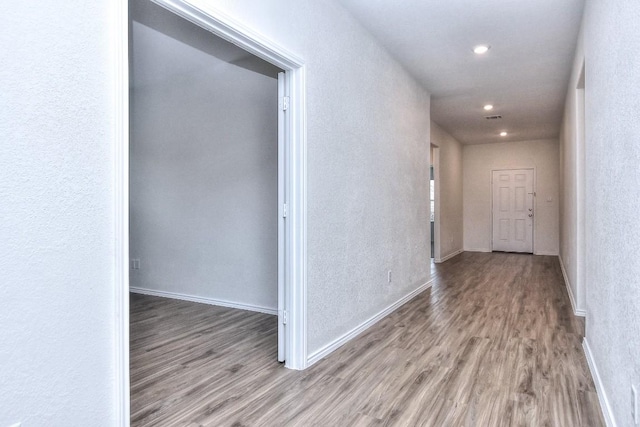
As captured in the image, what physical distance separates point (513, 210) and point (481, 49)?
6.00m

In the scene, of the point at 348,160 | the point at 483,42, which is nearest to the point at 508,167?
the point at 483,42

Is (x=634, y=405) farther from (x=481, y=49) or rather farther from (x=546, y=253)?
(x=546, y=253)

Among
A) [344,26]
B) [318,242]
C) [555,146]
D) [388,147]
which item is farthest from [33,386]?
[555,146]

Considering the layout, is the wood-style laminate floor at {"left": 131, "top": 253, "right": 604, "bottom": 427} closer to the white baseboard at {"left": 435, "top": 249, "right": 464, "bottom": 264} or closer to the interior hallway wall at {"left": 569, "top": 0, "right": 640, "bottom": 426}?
the interior hallway wall at {"left": 569, "top": 0, "right": 640, "bottom": 426}

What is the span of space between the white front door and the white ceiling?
2.90 meters

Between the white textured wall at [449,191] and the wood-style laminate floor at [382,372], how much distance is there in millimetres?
3647

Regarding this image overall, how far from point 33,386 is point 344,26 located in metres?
2.95

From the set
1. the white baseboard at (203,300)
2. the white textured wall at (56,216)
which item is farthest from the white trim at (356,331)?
the white textured wall at (56,216)

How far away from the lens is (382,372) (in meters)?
2.56

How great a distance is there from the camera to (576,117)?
12.6 ft

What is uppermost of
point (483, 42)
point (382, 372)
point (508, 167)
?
point (483, 42)

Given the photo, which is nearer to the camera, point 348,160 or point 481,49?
point 348,160

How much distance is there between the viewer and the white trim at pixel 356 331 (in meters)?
2.75

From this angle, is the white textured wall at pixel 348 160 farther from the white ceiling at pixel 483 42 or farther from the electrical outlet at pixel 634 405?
the electrical outlet at pixel 634 405
